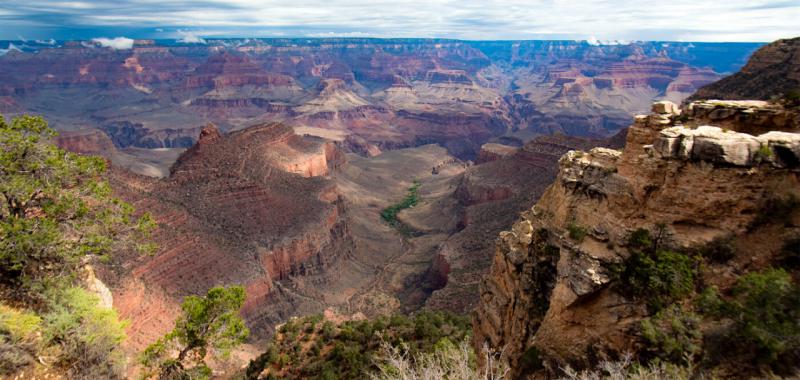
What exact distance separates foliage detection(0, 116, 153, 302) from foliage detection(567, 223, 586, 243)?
59.1ft

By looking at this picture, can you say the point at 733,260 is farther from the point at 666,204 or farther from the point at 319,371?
the point at 319,371

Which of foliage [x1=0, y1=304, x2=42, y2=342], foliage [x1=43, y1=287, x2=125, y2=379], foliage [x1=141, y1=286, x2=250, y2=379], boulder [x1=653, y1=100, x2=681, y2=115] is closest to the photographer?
foliage [x1=0, y1=304, x2=42, y2=342]

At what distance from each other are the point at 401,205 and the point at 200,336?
7691 centimetres

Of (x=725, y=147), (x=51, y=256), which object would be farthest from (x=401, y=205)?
(x=725, y=147)

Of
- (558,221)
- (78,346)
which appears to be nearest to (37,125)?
(78,346)

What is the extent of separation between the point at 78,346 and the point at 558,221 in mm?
19278

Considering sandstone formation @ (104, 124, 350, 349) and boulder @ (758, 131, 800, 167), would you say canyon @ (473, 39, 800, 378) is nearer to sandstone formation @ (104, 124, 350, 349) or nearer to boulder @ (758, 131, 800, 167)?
boulder @ (758, 131, 800, 167)

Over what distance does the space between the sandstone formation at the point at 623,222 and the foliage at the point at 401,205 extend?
6565 cm

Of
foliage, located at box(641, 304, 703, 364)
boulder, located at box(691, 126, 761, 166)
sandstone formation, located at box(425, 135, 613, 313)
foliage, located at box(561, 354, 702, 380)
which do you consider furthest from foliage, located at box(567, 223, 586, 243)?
sandstone formation, located at box(425, 135, 613, 313)

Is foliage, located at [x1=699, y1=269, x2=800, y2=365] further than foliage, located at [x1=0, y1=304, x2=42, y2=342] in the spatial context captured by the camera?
No

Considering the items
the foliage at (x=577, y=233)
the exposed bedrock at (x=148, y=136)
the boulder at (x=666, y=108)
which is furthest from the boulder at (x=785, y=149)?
the exposed bedrock at (x=148, y=136)

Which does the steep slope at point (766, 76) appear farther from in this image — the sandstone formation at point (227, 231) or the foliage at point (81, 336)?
the foliage at point (81, 336)

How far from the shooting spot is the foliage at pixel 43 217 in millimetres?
16125

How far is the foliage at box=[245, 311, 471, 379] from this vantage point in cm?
2330
